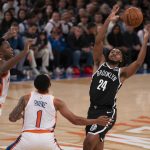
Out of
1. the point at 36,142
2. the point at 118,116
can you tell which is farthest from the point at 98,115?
the point at 118,116

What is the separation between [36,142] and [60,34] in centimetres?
1132

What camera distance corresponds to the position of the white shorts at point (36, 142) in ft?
23.9

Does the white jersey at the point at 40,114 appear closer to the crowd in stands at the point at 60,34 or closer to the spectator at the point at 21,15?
the crowd in stands at the point at 60,34

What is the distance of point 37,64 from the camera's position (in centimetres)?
1827

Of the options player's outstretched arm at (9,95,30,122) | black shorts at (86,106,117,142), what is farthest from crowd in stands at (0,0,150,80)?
player's outstretched arm at (9,95,30,122)

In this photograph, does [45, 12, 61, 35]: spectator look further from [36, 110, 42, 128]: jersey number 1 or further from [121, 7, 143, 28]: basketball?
[36, 110, 42, 128]: jersey number 1

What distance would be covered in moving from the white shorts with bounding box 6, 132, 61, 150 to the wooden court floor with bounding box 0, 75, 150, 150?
9.04 feet

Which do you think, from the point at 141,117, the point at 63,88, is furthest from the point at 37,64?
the point at 141,117

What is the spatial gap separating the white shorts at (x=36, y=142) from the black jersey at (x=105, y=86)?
1636mm

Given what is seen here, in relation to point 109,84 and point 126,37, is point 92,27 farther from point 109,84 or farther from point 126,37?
point 109,84

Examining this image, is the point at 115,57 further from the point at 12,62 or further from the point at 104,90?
the point at 12,62

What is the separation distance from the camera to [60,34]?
60.5ft

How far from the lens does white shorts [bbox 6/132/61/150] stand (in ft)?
23.9

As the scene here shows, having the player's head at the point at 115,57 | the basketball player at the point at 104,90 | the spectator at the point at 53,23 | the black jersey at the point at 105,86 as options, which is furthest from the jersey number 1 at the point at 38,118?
the spectator at the point at 53,23
